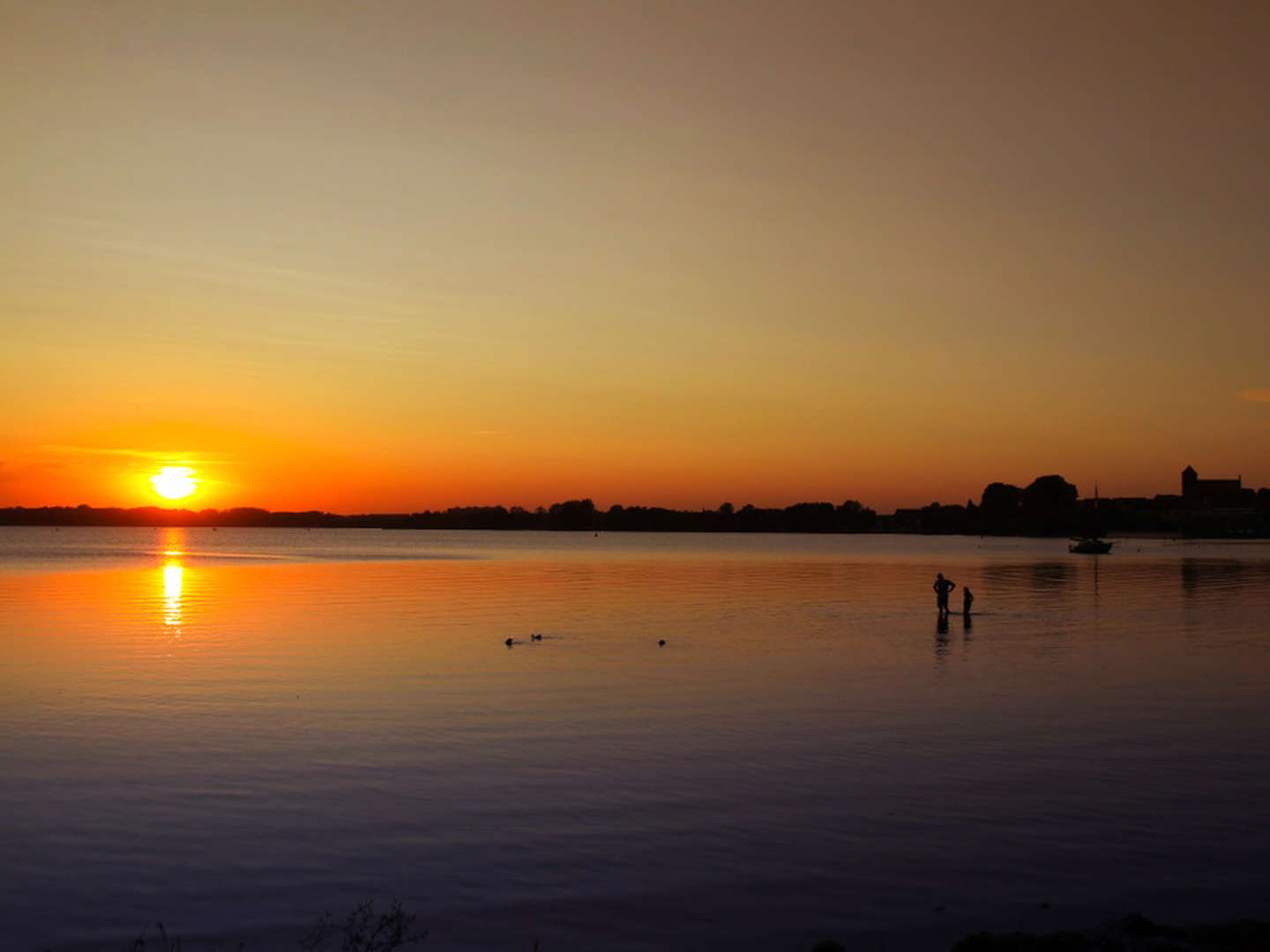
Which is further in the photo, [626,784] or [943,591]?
[943,591]

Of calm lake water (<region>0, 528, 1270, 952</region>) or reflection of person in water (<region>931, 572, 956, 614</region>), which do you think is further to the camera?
reflection of person in water (<region>931, 572, 956, 614</region>)

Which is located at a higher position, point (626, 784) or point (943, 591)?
point (943, 591)

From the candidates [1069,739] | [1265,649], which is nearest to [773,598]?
[1265,649]

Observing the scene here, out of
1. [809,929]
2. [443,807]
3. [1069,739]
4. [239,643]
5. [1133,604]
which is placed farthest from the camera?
[1133,604]

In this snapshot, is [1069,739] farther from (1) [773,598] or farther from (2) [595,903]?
(1) [773,598]

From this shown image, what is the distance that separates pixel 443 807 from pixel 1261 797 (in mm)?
12827

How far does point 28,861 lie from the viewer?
13.6 meters

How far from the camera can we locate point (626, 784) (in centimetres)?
1786

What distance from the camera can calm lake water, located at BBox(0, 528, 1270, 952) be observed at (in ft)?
40.3

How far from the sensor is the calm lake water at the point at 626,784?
1229 cm

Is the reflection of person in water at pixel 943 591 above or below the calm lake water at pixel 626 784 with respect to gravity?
above

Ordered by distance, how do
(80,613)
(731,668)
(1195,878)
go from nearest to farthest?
1. (1195,878)
2. (731,668)
3. (80,613)

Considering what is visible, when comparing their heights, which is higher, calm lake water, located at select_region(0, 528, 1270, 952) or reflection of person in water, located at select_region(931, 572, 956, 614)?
reflection of person in water, located at select_region(931, 572, 956, 614)

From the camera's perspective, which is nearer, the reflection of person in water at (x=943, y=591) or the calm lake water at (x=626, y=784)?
the calm lake water at (x=626, y=784)
